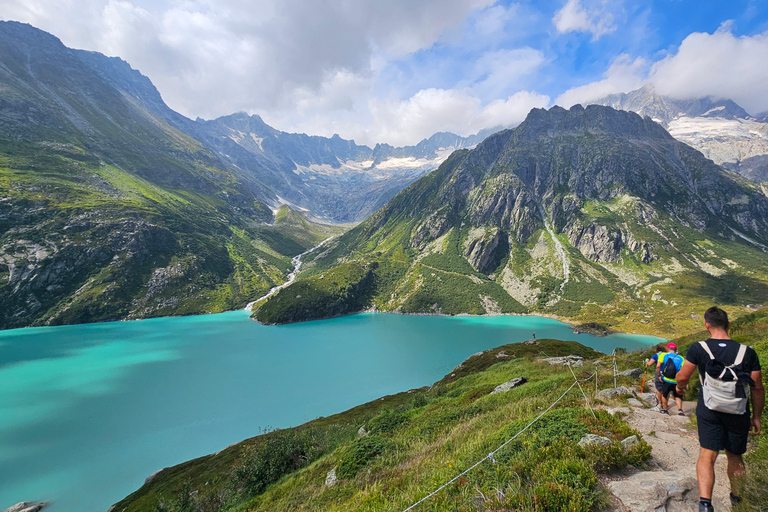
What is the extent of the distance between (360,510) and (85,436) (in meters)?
66.0

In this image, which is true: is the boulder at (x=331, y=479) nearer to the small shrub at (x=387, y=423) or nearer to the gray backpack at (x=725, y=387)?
the small shrub at (x=387, y=423)

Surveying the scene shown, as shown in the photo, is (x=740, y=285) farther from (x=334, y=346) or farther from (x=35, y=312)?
(x=35, y=312)

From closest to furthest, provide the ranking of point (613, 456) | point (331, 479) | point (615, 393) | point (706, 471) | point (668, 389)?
1. point (706, 471)
2. point (613, 456)
3. point (668, 389)
4. point (331, 479)
5. point (615, 393)

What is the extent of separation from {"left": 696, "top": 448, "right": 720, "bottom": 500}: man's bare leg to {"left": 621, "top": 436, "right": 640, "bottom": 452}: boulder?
241cm

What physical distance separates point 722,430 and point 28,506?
60314mm

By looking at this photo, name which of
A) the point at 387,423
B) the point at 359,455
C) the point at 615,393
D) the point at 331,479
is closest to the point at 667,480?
the point at 359,455

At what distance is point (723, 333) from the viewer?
6.31 meters

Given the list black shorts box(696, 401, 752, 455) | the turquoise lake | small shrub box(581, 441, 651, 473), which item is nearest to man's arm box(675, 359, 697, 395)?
black shorts box(696, 401, 752, 455)

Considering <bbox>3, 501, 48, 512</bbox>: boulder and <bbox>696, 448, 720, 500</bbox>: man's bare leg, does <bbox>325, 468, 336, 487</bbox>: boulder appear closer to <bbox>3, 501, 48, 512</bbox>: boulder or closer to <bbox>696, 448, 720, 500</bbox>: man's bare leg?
<bbox>696, 448, 720, 500</bbox>: man's bare leg

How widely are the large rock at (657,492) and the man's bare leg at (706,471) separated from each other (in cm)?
61

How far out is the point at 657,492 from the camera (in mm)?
6156

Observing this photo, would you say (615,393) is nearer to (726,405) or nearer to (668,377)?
(668,377)

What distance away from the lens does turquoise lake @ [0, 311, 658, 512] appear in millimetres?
41812

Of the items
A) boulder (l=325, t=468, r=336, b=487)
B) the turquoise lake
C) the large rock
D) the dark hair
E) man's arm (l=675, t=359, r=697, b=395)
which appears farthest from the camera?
the turquoise lake
